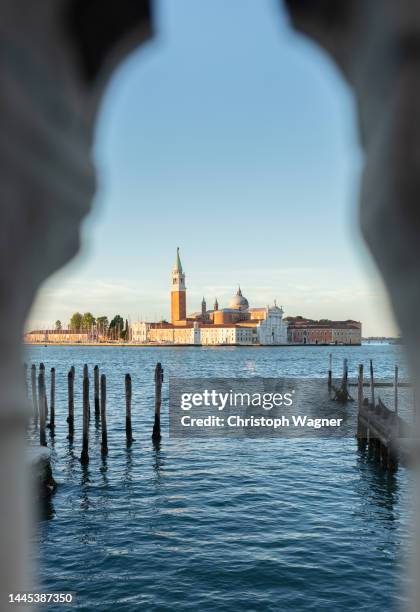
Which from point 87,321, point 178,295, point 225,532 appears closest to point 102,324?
point 87,321

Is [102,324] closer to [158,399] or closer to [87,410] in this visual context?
[158,399]

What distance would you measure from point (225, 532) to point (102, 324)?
138 meters

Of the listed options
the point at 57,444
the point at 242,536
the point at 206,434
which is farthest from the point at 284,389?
the point at 242,536

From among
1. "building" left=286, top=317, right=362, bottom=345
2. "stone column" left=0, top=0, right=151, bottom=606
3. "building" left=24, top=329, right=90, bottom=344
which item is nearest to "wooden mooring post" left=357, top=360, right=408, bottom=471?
"stone column" left=0, top=0, right=151, bottom=606

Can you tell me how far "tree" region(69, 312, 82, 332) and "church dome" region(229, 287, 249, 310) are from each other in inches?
1501

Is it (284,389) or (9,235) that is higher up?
(9,235)

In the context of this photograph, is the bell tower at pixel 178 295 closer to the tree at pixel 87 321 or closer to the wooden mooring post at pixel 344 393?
the tree at pixel 87 321

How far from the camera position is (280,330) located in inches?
4941

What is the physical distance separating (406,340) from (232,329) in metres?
116

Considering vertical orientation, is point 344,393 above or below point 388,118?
below

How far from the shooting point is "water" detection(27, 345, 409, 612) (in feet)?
22.8

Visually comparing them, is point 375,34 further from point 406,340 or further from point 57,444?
point 57,444

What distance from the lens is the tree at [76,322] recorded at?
143 metres

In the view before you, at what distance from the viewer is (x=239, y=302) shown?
427ft
